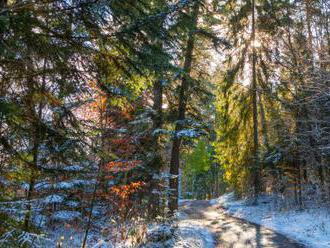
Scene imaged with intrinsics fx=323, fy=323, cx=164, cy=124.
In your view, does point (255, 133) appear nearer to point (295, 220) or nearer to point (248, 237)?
point (295, 220)

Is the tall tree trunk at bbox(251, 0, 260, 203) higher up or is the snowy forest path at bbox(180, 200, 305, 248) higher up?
the tall tree trunk at bbox(251, 0, 260, 203)

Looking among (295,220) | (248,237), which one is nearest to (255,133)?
(295,220)

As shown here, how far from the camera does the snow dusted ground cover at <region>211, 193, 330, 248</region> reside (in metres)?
10.8

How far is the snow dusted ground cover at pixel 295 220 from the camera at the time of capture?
1084 cm

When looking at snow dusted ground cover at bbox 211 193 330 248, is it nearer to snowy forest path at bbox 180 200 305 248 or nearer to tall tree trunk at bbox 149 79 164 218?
snowy forest path at bbox 180 200 305 248

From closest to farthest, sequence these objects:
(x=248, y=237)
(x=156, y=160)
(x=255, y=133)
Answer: (x=248, y=237) → (x=156, y=160) → (x=255, y=133)

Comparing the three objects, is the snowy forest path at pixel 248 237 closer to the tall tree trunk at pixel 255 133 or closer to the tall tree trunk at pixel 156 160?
the tall tree trunk at pixel 156 160

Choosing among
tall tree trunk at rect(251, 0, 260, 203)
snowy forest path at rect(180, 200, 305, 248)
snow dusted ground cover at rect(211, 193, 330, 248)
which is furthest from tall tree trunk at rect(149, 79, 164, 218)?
tall tree trunk at rect(251, 0, 260, 203)

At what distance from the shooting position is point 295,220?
46.2 ft

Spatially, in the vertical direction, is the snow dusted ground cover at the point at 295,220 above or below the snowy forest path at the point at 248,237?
above

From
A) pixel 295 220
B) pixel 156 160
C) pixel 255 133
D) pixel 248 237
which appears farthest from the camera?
pixel 255 133

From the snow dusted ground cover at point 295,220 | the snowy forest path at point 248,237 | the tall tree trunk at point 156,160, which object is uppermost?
the tall tree trunk at point 156,160

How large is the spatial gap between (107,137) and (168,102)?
6167mm

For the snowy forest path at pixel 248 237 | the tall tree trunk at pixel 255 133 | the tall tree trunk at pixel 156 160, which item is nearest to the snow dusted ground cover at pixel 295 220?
the snowy forest path at pixel 248 237
